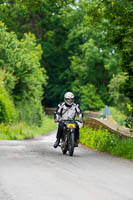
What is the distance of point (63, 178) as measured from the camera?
9.83 meters

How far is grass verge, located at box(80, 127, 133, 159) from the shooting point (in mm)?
15422

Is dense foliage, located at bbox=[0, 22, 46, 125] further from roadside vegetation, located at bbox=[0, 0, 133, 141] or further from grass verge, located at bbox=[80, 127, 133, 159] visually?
grass verge, located at bbox=[80, 127, 133, 159]

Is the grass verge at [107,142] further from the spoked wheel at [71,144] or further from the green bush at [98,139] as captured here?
the spoked wheel at [71,144]

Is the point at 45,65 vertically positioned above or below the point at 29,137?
above

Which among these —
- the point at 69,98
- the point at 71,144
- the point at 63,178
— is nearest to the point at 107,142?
the point at 71,144

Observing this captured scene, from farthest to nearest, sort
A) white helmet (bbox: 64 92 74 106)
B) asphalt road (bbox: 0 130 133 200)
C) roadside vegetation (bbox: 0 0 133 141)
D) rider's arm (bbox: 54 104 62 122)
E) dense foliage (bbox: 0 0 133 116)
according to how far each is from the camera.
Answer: dense foliage (bbox: 0 0 133 116)
roadside vegetation (bbox: 0 0 133 141)
rider's arm (bbox: 54 104 62 122)
white helmet (bbox: 64 92 74 106)
asphalt road (bbox: 0 130 133 200)

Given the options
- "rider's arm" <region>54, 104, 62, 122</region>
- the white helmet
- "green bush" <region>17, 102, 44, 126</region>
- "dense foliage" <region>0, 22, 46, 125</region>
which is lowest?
"green bush" <region>17, 102, 44, 126</region>

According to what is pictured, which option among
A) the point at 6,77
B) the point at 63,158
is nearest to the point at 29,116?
the point at 6,77

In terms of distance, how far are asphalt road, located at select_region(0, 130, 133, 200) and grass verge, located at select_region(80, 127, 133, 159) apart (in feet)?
4.48

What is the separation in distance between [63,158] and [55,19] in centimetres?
5781

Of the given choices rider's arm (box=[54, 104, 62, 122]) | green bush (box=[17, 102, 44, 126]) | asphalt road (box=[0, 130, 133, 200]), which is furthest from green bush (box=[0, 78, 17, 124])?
asphalt road (box=[0, 130, 133, 200])

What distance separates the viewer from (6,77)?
35312mm

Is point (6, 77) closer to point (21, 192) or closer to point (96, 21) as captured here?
point (96, 21)

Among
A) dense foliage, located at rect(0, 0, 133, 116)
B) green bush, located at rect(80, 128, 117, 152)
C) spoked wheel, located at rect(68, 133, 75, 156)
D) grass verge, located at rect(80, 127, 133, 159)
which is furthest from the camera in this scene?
dense foliage, located at rect(0, 0, 133, 116)
